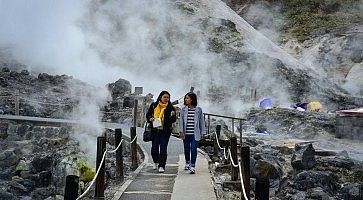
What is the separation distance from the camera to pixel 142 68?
2736 cm

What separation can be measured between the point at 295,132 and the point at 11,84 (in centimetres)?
1166

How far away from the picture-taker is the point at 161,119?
25.6 ft

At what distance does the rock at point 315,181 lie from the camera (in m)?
10.1

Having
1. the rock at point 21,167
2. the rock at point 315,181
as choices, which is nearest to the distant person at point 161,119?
the rock at point 315,181

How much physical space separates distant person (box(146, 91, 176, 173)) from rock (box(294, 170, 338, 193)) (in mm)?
3434

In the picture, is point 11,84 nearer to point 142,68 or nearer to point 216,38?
point 142,68

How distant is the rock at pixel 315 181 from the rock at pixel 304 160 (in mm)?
1236

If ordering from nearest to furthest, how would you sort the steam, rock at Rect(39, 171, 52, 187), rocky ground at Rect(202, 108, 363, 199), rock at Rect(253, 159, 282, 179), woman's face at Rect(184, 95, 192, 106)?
woman's face at Rect(184, 95, 192, 106) < rocky ground at Rect(202, 108, 363, 199) < rock at Rect(253, 159, 282, 179) < rock at Rect(39, 171, 52, 187) < the steam

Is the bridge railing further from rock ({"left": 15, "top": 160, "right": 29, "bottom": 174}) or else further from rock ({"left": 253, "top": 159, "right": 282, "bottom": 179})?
rock ({"left": 15, "top": 160, "right": 29, "bottom": 174})

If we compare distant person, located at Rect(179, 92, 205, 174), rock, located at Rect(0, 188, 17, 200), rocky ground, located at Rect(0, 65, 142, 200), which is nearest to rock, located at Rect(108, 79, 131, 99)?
rocky ground, located at Rect(0, 65, 142, 200)

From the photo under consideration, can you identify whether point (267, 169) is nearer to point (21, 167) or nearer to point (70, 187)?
point (21, 167)

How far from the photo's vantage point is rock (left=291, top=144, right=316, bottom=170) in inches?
463

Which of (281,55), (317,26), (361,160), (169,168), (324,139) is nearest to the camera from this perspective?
(169,168)

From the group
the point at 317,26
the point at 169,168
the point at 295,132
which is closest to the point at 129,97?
the point at 295,132
